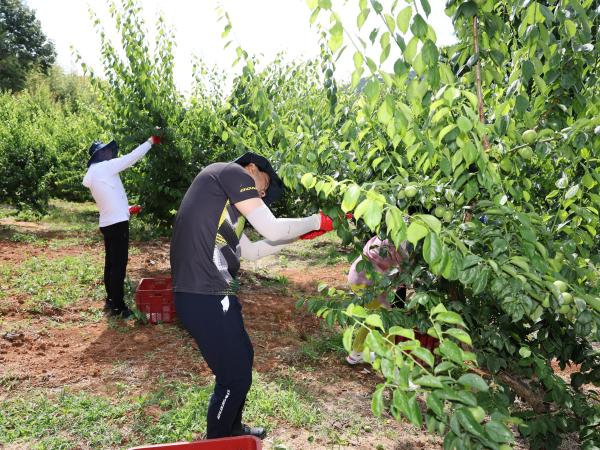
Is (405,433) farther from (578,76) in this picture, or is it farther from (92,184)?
(92,184)

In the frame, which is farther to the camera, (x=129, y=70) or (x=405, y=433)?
(x=129, y=70)

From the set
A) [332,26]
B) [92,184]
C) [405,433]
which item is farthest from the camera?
[92,184]

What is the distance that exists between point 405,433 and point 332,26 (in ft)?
10.1

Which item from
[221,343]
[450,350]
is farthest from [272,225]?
[450,350]

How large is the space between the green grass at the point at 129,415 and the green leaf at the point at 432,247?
2640 millimetres

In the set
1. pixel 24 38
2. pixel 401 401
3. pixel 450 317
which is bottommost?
pixel 401 401

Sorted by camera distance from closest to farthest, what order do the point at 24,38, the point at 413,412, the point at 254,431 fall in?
the point at 413,412 < the point at 254,431 < the point at 24,38

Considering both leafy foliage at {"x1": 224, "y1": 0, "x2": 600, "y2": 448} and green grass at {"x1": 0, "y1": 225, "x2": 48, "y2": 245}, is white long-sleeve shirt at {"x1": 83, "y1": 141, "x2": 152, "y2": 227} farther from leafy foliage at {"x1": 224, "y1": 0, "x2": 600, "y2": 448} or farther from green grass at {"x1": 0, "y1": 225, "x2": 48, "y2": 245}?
green grass at {"x1": 0, "y1": 225, "x2": 48, "y2": 245}

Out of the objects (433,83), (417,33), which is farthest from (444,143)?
(417,33)

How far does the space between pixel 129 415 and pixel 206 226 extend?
1887 mm

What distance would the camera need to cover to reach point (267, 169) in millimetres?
2951

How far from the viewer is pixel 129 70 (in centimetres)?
730

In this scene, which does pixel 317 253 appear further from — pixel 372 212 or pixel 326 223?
pixel 372 212

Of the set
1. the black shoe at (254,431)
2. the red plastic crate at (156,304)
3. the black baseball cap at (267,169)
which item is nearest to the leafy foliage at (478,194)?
the black baseball cap at (267,169)
